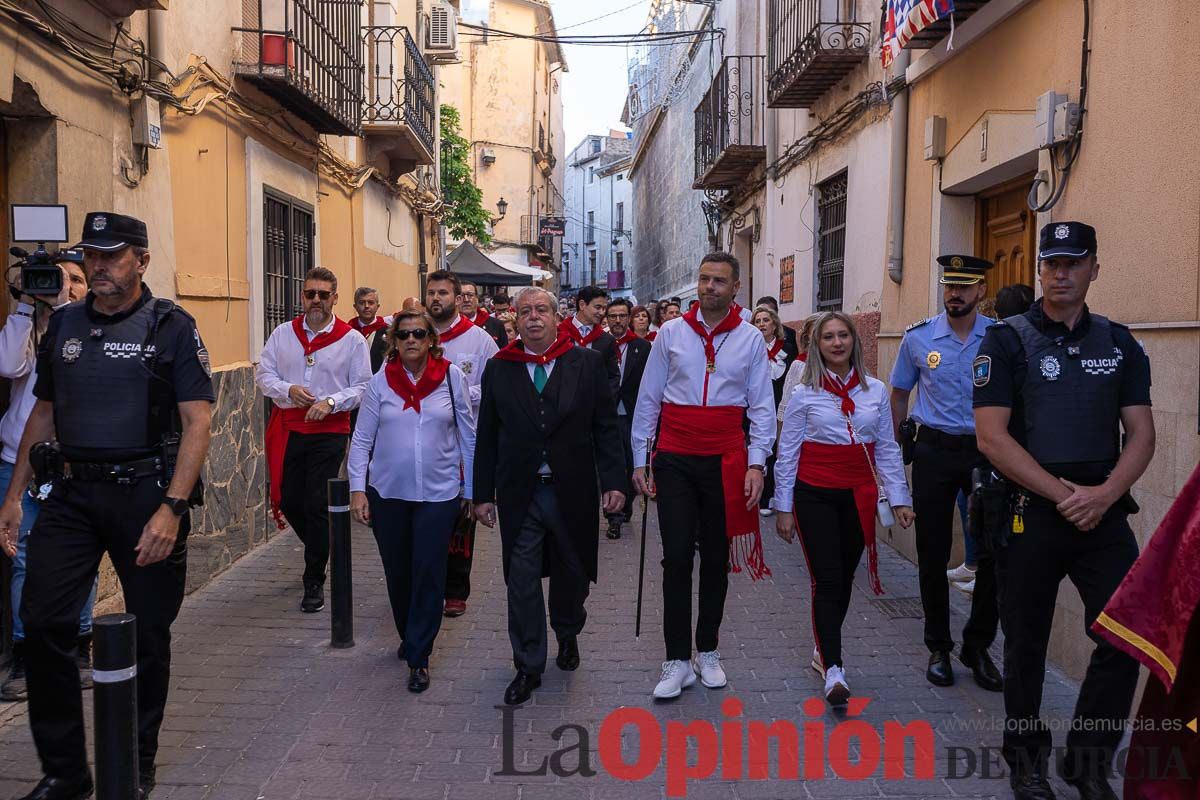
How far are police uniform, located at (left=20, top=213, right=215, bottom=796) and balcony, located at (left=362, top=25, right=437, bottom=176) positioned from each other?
9250mm

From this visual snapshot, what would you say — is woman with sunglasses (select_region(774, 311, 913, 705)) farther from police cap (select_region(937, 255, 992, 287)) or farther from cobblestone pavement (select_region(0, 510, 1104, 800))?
police cap (select_region(937, 255, 992, 287))

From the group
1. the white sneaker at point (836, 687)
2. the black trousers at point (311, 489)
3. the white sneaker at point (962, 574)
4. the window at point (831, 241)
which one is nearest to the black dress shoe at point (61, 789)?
the black trousers at point (311, 489)

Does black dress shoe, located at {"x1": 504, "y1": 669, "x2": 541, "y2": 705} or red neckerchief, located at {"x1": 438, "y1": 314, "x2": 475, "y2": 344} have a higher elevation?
red neckerchief, located at {"x1": 438, "y1": 314, "x2": 475, "y2": 344}

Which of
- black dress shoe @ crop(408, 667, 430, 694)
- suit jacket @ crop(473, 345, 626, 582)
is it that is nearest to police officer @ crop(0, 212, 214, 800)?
black dress shoe @ crop(408, 667, 430, 694)

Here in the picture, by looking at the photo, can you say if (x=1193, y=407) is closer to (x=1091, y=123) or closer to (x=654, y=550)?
(x=1091, y=123)

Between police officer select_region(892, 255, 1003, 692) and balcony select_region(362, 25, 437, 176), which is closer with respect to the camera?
police officer select_region(892, 255, 1003, 692)

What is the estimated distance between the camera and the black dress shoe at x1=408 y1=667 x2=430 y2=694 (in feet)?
17.6

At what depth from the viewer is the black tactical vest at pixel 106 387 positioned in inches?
159

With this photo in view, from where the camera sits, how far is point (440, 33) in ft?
62.7

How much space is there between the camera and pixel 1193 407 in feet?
15.2

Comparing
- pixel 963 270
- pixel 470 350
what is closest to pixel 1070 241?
pixel 963 270

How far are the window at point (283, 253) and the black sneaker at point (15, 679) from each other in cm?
489

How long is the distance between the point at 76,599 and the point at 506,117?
3640 centimetres

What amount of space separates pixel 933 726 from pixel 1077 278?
7.02 ft
